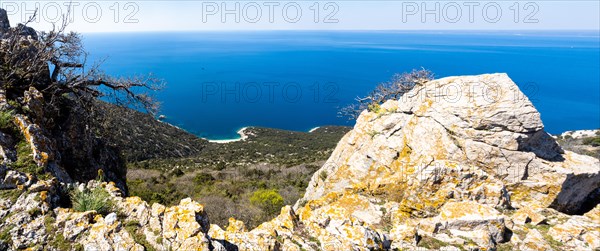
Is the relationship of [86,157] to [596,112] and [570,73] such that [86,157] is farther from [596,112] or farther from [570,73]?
[570,73]

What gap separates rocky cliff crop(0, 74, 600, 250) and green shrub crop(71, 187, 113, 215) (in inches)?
6.8

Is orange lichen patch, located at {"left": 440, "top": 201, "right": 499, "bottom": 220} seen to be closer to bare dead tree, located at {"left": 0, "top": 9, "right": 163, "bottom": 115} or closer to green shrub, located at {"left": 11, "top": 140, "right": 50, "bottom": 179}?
green shrub, located at {"left": 11, "top": 140, "right": 50, "bottom": 179}

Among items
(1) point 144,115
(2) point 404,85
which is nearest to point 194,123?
(1) point 144,115

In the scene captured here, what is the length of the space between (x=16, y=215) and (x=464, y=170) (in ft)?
33.9

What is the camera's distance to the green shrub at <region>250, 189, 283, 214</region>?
51.7 feet

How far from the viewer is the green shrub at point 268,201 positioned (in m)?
15.7

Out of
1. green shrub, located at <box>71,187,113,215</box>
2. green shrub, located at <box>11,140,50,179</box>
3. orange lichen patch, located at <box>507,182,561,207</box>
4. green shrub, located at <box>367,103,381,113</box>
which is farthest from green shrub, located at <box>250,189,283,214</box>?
green shrub, located at <box>11,140,50,179</box>

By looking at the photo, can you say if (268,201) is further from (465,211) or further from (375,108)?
(465,211)

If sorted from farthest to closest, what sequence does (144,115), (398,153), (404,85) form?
(144,115)
(404,85)
(398,153)

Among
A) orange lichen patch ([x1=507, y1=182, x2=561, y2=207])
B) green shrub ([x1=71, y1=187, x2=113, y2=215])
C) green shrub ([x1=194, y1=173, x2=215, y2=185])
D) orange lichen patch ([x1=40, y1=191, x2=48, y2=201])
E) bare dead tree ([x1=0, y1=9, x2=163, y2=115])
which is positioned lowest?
green shrub ([x1=194, y1=173, x2=215, y2=185])

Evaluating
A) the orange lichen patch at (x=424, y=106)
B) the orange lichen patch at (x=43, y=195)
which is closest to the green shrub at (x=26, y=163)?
the orange lichen patch at (x=43, y=195)

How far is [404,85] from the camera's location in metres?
18.3

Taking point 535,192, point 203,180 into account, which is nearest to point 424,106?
point 535,192
